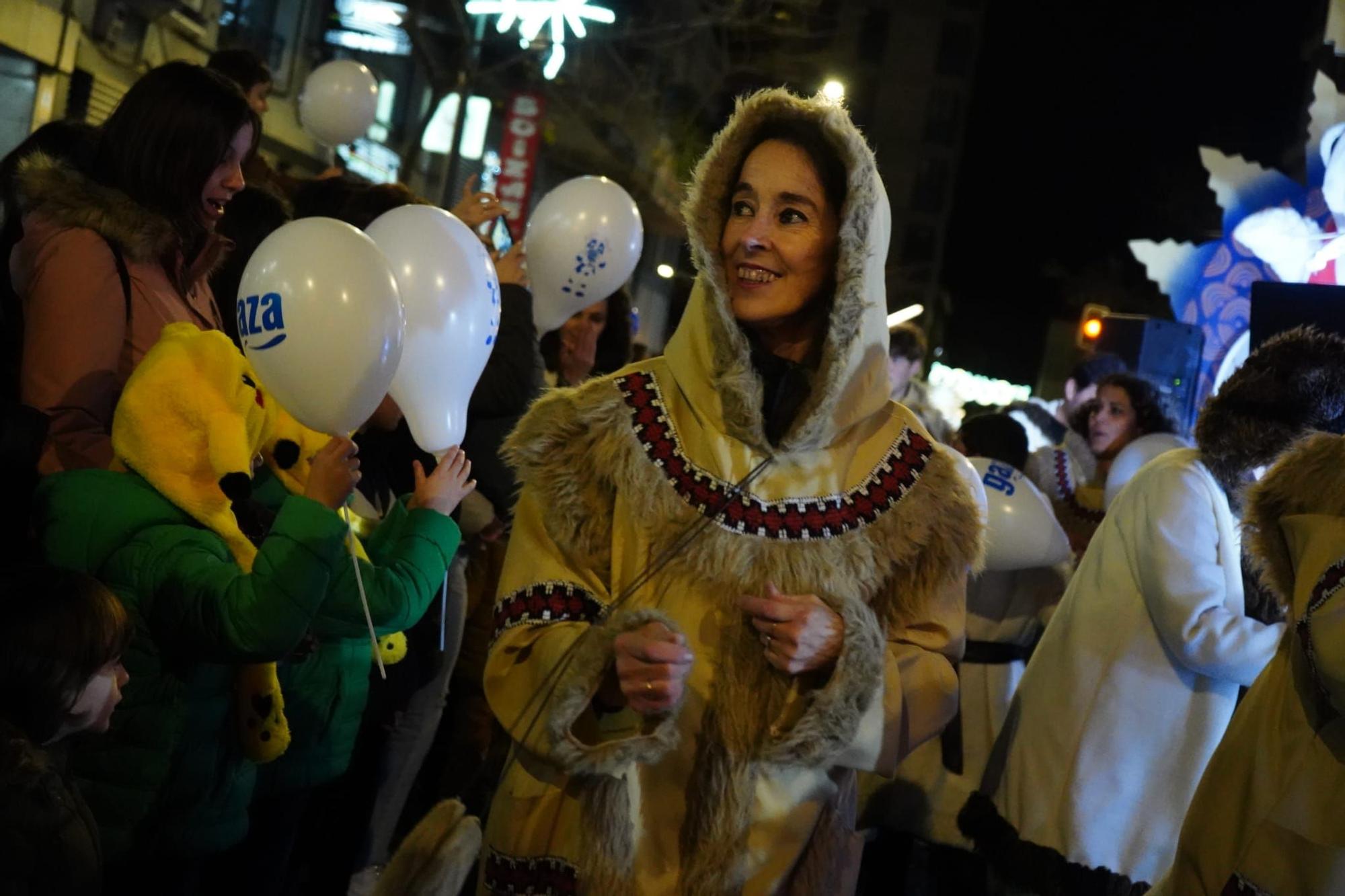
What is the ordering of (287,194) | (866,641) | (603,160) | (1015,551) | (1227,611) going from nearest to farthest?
(866,641) → (1227,611) → (1015,551) → (287,194) → (603,160)

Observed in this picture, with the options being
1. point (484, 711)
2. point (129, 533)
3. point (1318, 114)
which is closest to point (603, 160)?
point (1318, 114)

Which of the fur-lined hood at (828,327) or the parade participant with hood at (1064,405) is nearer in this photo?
the fur-lined hood at (828,327)

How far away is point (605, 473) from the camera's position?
8.05 feet

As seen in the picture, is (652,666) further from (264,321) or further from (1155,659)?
(1155,659)

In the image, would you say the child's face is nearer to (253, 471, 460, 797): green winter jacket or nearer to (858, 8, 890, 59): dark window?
(253, 471, 460, 797): green winter jacket

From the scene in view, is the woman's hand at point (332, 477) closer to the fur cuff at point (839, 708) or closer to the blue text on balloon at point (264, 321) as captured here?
the blue text on balloon at point (264, 321)

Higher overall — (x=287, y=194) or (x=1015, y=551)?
(x=287, y=194)

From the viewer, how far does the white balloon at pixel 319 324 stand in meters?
2.81

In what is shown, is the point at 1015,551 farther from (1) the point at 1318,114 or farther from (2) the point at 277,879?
(1) the point at 1318,114

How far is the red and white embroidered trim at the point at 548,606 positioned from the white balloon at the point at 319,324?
74 cm

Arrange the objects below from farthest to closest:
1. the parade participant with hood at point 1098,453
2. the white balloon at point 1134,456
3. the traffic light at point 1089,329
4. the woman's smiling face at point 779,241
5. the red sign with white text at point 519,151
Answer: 1. the red sign with white text at point 519,151
2. the traffic light at point 1089,329
3. the parade participant with hood at point 1098,453
4. the white balloon at point 1134,456
5. the woman's smiling face at point 779,241

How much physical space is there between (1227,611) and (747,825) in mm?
1908

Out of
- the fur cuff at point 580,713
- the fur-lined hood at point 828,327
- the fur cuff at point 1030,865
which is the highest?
the fur-lined hood at point 828,327

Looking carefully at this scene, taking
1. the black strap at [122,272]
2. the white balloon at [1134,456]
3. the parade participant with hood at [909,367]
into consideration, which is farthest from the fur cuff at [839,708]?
the parade participant with hood at [909,367]
